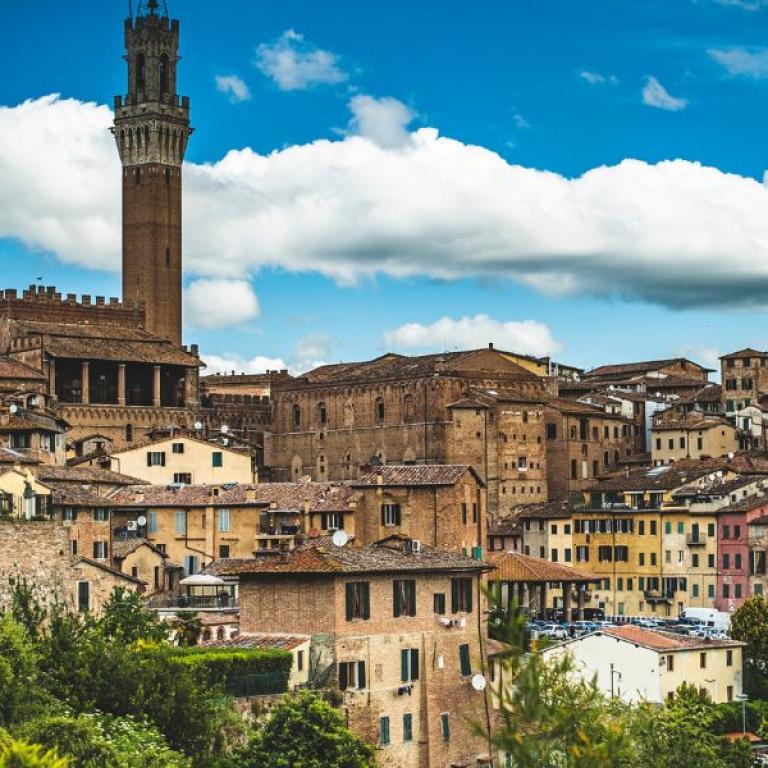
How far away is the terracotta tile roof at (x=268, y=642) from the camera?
1795 inches

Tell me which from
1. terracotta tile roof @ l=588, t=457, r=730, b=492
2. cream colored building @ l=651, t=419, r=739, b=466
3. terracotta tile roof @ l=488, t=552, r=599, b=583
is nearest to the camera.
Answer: terracotta tile roof @ l=488, t=552, r=599, b=583

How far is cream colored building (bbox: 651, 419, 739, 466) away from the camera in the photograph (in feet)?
319

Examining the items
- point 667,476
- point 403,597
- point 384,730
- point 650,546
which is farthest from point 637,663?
point 667,476

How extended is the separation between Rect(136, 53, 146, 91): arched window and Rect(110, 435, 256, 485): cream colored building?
37470 millimetres

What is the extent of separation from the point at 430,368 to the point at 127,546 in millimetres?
43536

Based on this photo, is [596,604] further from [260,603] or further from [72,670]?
[72,670]

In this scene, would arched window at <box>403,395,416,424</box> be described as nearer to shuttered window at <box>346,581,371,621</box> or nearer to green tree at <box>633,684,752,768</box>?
green tree at <box>633,684,752,768</box>

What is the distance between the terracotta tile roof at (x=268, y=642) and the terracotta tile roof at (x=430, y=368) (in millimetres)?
55378

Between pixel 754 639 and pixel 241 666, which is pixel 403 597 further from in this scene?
pixel 754 639

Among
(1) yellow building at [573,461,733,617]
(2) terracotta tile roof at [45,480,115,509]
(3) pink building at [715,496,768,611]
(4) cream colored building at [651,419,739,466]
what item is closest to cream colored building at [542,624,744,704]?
(2) terracotta tile roof at [45,480,115,509]

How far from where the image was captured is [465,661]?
50.2m

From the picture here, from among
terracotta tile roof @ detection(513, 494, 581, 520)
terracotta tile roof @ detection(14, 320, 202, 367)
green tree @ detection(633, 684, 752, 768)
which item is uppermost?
terracotta tile roof @ detection(14, 320, 202, 367)

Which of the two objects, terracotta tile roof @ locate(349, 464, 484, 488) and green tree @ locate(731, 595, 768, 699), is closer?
green tree @ locate(731, 595, 768, 699)

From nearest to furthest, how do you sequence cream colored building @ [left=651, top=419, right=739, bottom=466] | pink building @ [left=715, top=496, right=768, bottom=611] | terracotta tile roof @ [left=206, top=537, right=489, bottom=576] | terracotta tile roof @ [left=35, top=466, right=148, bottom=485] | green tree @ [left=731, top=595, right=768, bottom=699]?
terracotta tile roof @ [left=206, top=537, right=489, bottom=576]
terracotta tile roof @ [left=35, top=466, right=148, bottom=485]
green tree @ [left=731, top=595, right=768, bottom=699]
pink building @ [left=715, top=496, right=768, bottom=611]
cream colored building @ [left=651, top=419, right=739, bottom=466]
